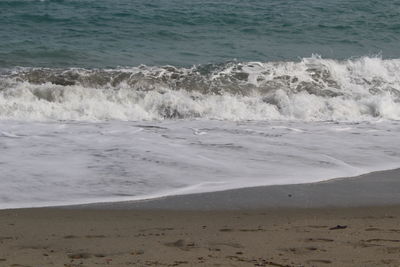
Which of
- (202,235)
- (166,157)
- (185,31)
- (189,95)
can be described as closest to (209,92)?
(189,95)

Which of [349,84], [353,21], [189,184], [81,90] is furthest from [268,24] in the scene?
[189,184]

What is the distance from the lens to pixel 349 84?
513 inches

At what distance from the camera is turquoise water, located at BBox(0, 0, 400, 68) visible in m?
13.7

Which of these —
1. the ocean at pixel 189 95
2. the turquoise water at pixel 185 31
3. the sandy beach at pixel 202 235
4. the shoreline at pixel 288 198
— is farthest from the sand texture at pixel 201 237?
the turquoise water at pixel 185 31

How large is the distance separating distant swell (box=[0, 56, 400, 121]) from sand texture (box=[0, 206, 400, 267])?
15.8 ft

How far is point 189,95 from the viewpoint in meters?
11.6

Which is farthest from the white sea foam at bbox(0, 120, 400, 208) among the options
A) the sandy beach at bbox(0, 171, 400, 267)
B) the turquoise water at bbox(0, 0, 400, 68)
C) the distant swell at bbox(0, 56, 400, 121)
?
the turquoise water at bbox(0, 0, 400, 68)

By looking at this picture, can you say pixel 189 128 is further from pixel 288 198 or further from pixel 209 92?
pixel 288 198

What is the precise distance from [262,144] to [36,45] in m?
7.09

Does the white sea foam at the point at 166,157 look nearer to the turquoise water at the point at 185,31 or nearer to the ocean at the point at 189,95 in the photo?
the ocean at the point at 189,95

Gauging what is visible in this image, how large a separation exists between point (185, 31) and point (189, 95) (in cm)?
499

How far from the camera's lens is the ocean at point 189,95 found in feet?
22.4

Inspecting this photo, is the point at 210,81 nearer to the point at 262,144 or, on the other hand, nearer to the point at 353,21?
the point at 262,144

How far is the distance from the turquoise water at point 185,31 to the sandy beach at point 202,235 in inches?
301
